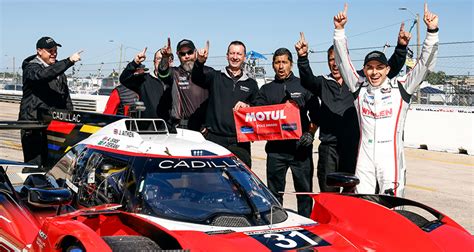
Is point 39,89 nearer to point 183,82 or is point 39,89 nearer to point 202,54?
point 183,82

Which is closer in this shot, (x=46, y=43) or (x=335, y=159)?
(x=335, y=159)

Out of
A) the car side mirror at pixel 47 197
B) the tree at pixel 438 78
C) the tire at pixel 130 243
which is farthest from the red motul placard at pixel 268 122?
the tree at pixel 438 78

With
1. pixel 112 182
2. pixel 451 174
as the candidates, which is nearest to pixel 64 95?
pixel 112 182

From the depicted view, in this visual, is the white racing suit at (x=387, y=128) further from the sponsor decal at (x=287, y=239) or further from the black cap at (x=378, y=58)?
the sponsor decal at (x=287, y=239)

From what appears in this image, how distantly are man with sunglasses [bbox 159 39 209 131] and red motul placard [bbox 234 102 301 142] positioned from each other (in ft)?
1.92

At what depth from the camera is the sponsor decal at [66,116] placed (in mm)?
7152

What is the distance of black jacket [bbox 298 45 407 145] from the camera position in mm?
6496

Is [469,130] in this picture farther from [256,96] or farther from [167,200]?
[167,200]

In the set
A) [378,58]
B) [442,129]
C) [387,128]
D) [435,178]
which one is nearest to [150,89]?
[378,58]

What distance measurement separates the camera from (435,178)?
483 inches

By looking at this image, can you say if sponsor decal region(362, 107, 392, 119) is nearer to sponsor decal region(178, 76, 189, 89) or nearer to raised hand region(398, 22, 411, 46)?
raised hand region(398, 22, 411, 46)

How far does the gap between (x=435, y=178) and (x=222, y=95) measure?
21.2 feet

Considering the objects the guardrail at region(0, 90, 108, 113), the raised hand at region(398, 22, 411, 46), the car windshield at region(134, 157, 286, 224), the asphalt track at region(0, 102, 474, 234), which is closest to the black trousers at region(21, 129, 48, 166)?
the car windshield at region(134, 157, 286, 224)

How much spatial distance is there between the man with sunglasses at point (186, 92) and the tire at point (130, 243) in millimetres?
3207
